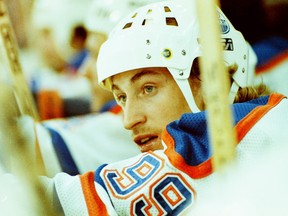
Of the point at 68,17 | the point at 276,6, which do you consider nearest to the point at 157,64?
the point at 276,6

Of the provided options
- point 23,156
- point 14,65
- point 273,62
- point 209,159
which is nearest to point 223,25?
point 209,159

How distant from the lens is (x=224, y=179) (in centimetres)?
94

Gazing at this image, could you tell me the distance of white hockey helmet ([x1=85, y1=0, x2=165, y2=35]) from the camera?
81.4 inches

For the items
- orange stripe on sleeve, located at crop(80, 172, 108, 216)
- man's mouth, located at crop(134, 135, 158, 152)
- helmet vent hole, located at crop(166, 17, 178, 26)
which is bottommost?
orange stripe on sleeve, located at crop(80, 172, 108, 216)

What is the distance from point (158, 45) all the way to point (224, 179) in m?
0.51

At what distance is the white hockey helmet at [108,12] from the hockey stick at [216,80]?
1.09 meters

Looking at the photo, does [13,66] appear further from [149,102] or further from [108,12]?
[108,12]

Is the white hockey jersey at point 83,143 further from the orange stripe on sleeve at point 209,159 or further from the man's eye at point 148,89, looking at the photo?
the orange stripe on sleeve at point 209,159

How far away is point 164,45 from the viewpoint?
55.3 inches

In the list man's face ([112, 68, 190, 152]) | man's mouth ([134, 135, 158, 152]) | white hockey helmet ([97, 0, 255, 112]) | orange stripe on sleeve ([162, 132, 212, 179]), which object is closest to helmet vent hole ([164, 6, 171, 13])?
white hockey helmet ([97, 0, 255, 112])

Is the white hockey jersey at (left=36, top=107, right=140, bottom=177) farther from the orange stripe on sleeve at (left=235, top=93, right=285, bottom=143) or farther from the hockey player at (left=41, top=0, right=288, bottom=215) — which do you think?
the orange stripe on sleeve at (left=235, top=93, right=285, bottom=143)

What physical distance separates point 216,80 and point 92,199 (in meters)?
0.38

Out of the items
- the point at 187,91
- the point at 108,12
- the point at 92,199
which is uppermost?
the point at 108,12

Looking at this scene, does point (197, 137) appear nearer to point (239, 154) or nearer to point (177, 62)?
point (239, 154)
